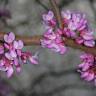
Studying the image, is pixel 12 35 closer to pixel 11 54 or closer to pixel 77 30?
pixel 11 54

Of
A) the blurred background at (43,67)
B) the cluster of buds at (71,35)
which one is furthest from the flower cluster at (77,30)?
the blurred background at (43,67)

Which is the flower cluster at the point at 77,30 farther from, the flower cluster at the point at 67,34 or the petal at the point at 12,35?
the petal at the point at 12,35

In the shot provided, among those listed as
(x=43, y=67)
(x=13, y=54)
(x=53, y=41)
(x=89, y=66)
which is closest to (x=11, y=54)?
(x=13, y=54)

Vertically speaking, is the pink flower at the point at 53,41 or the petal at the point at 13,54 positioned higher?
the pink flower at the point at 53,41

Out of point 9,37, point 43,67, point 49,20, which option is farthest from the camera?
point 43,67

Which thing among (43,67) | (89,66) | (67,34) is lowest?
(43,67)

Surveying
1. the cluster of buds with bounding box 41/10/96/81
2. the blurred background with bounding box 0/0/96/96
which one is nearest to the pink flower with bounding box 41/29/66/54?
the cluster of buds with bounding box 41/10/96/81
